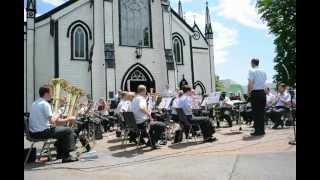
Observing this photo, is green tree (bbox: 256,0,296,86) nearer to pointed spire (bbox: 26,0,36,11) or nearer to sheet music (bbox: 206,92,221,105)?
sheet music (bbox: 206,92,221,105)

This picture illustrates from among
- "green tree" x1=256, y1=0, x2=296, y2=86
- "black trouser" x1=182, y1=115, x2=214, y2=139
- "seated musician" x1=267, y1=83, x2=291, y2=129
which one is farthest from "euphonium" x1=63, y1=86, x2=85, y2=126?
"green tree" x1=256, y1=0, x2=296, y2=86

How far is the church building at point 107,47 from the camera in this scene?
32.3 m

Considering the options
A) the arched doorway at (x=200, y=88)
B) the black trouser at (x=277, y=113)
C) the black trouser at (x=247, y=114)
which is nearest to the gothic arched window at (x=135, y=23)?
the arched doorway at (x=200, y=88)

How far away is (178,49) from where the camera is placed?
39.0 meters

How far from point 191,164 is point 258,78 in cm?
460

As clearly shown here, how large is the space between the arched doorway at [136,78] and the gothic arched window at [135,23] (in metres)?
2.16

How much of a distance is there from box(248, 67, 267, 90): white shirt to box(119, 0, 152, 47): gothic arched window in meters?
24.2

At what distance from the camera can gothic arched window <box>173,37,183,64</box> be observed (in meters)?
38.7
